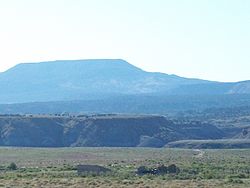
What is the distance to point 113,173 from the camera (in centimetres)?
6075

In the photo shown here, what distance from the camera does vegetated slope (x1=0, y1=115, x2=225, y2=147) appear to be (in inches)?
5477

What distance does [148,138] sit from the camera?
137m

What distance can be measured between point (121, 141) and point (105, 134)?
363 centimetres

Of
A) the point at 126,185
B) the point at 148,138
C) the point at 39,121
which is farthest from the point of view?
the point at 39,121

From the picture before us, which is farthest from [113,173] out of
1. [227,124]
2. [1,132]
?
[227,124]

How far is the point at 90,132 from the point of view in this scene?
142750mm

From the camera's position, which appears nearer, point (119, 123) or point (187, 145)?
point (187, 145)

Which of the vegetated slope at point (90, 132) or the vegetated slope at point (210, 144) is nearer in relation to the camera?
the vegetated slope at point (210, 144)

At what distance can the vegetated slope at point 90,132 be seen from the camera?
456 ft

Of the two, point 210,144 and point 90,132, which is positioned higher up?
point 90,132

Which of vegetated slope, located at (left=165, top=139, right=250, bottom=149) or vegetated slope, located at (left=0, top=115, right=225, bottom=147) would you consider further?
vegetated slope, located at (left=0, top=115, right=225, bottom=147)

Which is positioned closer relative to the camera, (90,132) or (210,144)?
(210,144)

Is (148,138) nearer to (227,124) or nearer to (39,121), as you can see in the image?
(39,121)

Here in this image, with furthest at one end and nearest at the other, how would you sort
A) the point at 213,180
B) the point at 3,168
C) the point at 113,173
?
the point at 3,168 → the point at 113,173 → the point at 213,180
